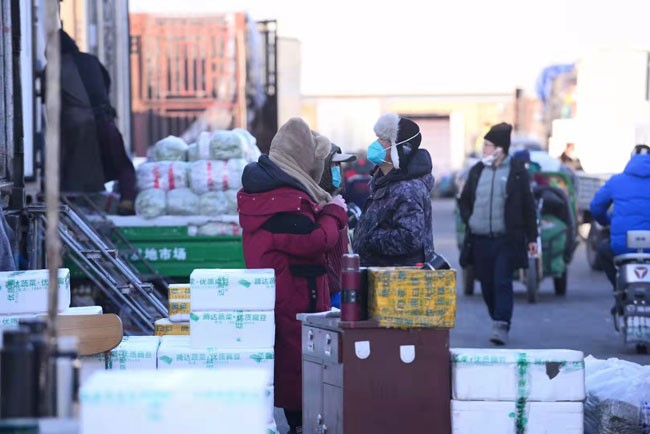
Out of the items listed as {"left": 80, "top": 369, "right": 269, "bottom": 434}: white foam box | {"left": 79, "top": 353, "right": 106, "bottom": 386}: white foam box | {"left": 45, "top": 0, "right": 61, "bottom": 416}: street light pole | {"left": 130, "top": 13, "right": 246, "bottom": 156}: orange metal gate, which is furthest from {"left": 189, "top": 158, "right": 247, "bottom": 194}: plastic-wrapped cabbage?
{"left": 130, "top": 13, "right": 246, "bottom": 156}: orange metal gate

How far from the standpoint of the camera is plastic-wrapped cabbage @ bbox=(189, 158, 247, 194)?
12188 mm

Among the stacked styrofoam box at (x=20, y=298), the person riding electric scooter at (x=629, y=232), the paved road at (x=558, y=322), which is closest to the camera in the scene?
the stacked styrofoam box at (x=20, y=298)

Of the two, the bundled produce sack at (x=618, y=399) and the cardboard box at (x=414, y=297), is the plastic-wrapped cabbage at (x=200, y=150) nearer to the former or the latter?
the bundled produce sack at (x=618, y=399)

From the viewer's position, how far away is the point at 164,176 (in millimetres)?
12391

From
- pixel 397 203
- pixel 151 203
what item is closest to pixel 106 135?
pixel 151 203

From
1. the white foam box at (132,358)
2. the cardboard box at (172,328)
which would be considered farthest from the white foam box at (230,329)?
the cardboard box at (172,328)

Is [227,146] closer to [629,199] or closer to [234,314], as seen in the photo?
[629,199]

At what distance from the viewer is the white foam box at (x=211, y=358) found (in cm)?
669

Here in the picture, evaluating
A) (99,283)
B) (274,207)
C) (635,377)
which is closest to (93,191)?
(99,283)

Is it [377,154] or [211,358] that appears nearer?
[211,358]

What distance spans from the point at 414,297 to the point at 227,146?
6382 millimetres

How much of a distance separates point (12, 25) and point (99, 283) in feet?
6.59

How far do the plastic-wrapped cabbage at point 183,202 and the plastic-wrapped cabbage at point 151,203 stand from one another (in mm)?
55

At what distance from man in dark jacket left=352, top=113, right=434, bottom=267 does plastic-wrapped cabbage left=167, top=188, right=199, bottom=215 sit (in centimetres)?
399
